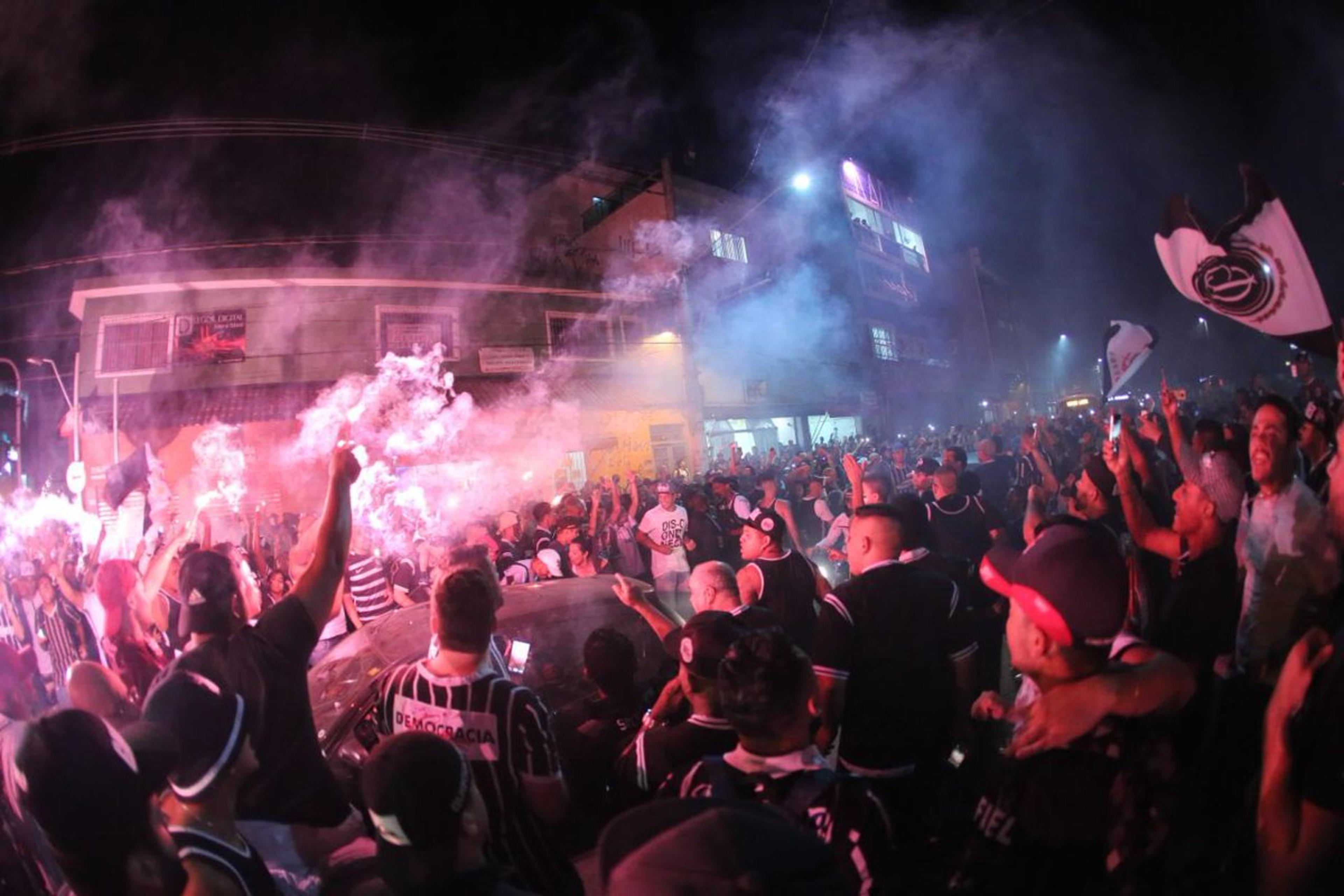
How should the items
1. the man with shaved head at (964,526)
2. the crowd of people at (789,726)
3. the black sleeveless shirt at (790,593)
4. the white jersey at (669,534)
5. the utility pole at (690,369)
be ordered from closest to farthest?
the crowd of people at (789,726) → the black sleeveless shirt at (790,593) → the man with shaved head at (964,526) → the white jersey at (669,534) → the utility pole at (690,369)

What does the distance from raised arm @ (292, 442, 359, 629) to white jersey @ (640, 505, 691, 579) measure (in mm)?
5305

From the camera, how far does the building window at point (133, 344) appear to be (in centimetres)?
1594

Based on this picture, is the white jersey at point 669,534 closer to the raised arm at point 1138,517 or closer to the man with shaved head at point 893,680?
the raised arm at point 1138,517

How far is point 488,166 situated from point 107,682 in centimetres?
1926

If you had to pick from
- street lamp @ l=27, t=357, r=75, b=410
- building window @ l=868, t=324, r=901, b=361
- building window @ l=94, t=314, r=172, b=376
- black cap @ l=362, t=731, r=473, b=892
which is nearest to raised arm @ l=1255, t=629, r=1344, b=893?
black cap @ l=362, t=731, r=473, b=892

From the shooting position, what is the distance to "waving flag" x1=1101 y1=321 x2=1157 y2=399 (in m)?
6.12

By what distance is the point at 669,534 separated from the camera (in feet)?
26.0

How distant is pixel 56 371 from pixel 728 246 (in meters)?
19.3

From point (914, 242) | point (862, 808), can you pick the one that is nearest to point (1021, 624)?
point (862, 808)

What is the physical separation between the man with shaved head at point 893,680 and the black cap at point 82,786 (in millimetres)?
2236

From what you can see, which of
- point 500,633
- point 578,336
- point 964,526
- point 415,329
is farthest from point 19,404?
point 964,526

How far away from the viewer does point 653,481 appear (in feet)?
53.6

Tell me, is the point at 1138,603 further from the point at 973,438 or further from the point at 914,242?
the point at 914,242

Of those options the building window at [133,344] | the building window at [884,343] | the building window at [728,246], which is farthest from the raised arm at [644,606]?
the building window at [884,343]
